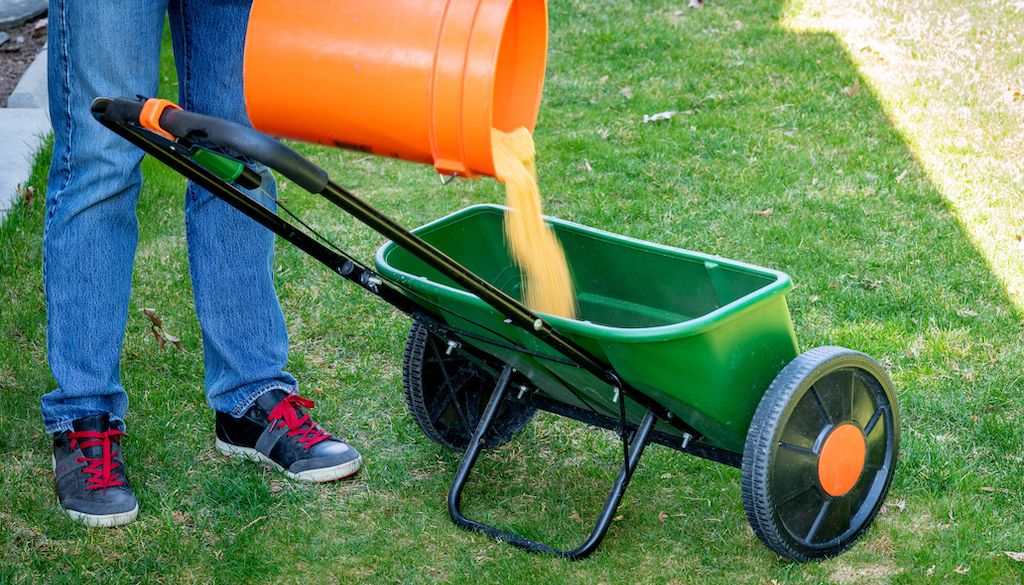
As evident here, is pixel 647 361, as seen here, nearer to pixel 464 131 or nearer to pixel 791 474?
pixel 791 474

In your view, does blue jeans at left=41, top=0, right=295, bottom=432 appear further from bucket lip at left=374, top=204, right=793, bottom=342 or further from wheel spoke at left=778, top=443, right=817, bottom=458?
wheel spoke at left=778, top=443, right=817, bottom=458

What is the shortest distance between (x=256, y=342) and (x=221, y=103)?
575mm

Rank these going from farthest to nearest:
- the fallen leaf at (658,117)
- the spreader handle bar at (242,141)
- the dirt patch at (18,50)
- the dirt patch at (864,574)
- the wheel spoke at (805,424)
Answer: the dirt patch at (18,50) → the fallen leaf at (658,117) → the dirt patch at (864,574) → the wheel spoke at (805,424) → the spreader handle bar at (242,141)

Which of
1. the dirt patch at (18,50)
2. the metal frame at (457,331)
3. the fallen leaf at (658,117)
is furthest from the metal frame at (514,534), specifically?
the dirt patch at (18,50)

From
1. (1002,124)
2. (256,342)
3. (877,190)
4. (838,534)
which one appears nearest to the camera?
(838,534)

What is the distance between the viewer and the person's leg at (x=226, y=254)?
8.19 feet

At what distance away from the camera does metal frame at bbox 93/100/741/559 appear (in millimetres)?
1908

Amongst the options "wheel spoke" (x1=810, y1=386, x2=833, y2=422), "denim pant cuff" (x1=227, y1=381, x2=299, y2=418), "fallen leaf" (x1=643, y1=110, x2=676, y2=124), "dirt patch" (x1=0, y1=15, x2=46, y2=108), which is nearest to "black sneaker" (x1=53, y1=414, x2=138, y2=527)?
"denim pant cuff" (x1=227, y1=381, x2=299, y2=418)

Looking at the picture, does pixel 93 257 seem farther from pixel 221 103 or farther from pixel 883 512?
pixel 883 512

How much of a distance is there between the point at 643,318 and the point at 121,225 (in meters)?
1.16

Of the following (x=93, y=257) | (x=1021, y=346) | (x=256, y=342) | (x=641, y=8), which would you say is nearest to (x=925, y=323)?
(x=1021, y=346)

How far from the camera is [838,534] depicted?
98.3 inches

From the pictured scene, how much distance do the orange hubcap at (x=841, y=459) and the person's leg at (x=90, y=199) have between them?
5.02 ft

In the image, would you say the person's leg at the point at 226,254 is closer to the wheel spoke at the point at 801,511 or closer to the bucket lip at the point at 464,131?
the bucket lip at the point at 464,131
